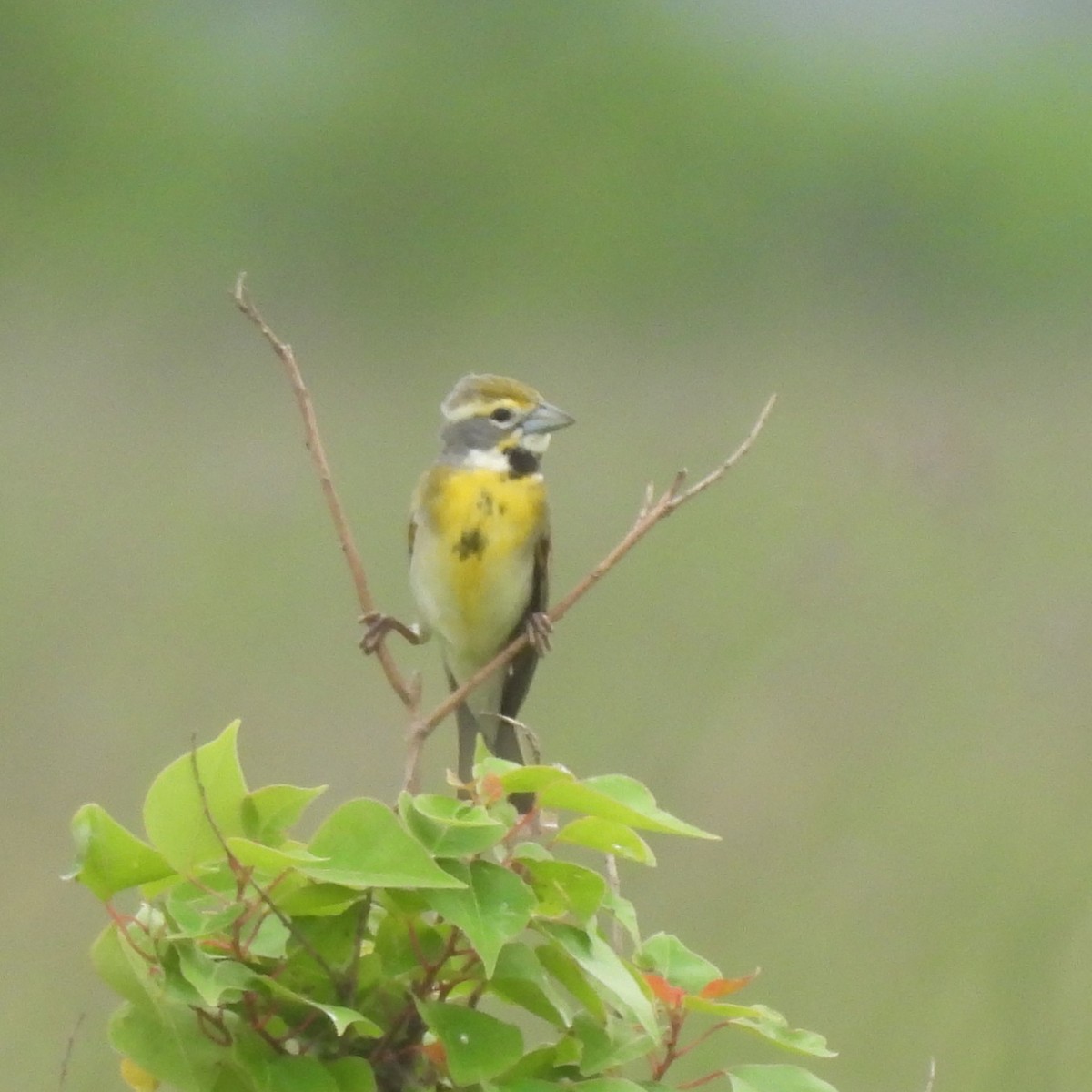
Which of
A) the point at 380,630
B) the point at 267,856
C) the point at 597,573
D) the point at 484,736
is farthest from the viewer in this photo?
the point at 484,736

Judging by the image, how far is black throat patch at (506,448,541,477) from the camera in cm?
165

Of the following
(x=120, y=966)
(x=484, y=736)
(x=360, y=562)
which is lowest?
(x=484, y=736)

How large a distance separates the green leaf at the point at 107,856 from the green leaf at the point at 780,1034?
10.2 inches

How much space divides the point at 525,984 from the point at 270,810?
4.8 inches

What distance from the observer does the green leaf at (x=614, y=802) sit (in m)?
0.65

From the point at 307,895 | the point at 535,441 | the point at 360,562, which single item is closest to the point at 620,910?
the point at 307,895

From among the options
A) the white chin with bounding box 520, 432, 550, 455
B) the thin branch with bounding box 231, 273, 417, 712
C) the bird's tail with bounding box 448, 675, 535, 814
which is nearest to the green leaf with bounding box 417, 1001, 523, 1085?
the thin branch with bounding box 231, 273, 417, 712

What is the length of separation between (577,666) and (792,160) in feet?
5.43

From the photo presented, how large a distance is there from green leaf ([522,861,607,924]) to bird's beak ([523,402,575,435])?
91 centimetres

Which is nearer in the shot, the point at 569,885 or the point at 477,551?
the point at 569,885

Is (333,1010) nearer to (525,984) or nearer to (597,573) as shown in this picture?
(525,984)

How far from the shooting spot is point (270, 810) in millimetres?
652

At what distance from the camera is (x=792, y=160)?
12.9ft

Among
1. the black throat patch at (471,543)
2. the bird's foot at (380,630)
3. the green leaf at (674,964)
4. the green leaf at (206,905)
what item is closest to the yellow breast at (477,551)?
the black throat patch at (471,543)
